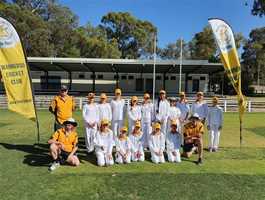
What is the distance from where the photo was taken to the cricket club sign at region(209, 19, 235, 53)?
9977 mm

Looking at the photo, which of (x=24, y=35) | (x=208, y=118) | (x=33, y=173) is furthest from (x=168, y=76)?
(x=33, y=173)

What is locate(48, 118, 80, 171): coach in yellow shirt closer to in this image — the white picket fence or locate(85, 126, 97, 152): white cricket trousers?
locate(85, 126, 97, 152): white cricket trousers

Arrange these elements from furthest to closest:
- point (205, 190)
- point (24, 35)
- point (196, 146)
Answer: point (24, 35) < point (196, 146) < point (205, 190)

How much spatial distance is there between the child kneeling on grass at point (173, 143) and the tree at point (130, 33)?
6162 cm

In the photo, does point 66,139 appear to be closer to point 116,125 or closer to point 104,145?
point 104,145

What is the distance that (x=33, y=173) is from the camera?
7297 mm

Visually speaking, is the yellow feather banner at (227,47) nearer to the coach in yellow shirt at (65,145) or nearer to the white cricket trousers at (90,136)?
the white cricket trousers at (90,136)

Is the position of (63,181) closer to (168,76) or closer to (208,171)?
(208,171)

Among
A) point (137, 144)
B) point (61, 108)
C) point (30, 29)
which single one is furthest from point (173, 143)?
point (30, 29)

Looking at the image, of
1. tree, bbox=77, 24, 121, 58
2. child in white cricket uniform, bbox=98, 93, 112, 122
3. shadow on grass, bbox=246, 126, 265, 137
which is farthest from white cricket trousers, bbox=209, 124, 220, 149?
tree, bbox=77, 24, 121, 58

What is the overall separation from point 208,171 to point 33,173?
3.54 m

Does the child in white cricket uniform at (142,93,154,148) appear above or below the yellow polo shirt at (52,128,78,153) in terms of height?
above

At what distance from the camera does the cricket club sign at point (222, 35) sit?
9977mm

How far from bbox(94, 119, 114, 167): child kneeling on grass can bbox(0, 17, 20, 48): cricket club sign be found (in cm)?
327
